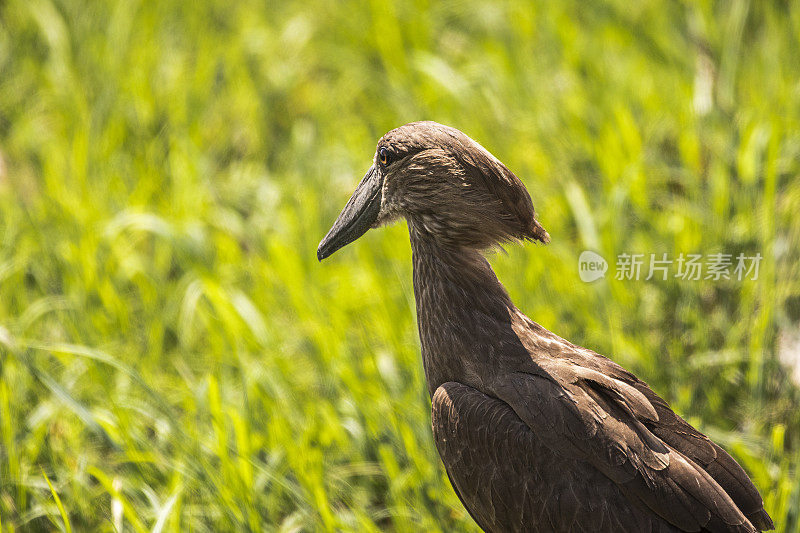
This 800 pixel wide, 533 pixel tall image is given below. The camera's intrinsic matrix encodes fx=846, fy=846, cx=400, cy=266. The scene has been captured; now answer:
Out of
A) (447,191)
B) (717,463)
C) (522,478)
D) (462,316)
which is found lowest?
(522,478)

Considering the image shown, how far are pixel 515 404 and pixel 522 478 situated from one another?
185 millimetres

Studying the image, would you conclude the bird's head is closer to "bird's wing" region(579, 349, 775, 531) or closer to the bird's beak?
the bird's beak

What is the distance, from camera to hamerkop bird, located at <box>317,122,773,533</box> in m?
2.08

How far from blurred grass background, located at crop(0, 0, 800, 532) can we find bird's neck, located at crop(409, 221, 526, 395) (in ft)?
2.14

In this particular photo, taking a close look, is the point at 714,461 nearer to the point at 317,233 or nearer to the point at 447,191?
Result: the point at 447,191

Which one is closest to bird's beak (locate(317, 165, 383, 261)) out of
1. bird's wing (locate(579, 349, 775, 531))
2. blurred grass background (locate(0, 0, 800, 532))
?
blurred grass background (locate(0, 0, 800, 532))

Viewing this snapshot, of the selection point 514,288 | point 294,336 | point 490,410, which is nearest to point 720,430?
point 514,288

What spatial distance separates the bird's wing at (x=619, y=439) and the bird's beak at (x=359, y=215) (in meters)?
0.57

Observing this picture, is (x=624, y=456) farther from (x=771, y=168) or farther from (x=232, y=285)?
(x=232, y=285)

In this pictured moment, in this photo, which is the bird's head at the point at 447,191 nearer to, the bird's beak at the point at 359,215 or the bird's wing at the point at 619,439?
the bird's beak at the point at 359,215

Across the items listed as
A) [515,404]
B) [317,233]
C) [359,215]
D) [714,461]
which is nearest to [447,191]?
[359,215]

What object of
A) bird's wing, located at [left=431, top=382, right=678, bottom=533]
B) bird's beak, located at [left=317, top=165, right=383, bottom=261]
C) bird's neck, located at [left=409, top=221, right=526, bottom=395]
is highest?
bird's beak, located at [left=317, top=165, right=383, bottom=261]

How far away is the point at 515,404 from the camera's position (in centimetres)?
214

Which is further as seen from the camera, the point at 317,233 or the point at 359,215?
the point at 317,233
